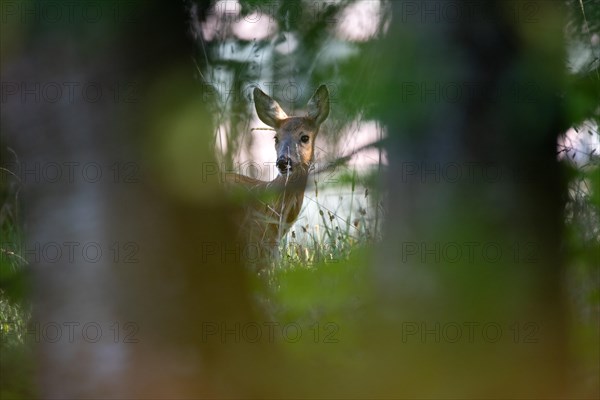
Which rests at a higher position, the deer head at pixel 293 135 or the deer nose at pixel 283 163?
the deer head at pixel 293 135

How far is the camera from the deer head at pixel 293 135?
7.09 m

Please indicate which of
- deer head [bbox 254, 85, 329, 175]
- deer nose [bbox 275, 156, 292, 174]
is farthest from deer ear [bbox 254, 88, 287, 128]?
deer nose [bbox 275, 156, 292, 174]

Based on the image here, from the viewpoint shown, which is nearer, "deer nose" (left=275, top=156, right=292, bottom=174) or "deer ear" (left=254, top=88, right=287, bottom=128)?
"deer ear" (left=254, top=88, right=287, bottom=128)

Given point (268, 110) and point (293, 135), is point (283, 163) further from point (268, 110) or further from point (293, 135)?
point (268, 110)

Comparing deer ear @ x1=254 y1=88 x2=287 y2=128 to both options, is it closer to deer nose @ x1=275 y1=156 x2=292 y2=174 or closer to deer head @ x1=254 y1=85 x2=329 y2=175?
deer head @ x1=254 y1=85 x2=329 y2=175

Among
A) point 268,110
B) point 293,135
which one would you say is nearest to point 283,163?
point 293,135

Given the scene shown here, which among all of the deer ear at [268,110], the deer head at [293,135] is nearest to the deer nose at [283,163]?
the deer head at [293,135]

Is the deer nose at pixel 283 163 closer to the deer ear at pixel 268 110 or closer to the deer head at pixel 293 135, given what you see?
the deer head at pixel 293 135

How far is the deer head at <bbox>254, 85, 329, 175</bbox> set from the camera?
7.09 m

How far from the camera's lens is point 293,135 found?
24.1 ft

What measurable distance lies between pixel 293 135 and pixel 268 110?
1.53ft

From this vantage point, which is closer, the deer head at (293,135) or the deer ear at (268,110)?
the deer ear at (268,110)

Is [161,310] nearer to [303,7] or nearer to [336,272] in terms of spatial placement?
[336,272]

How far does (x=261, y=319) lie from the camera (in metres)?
2.85
